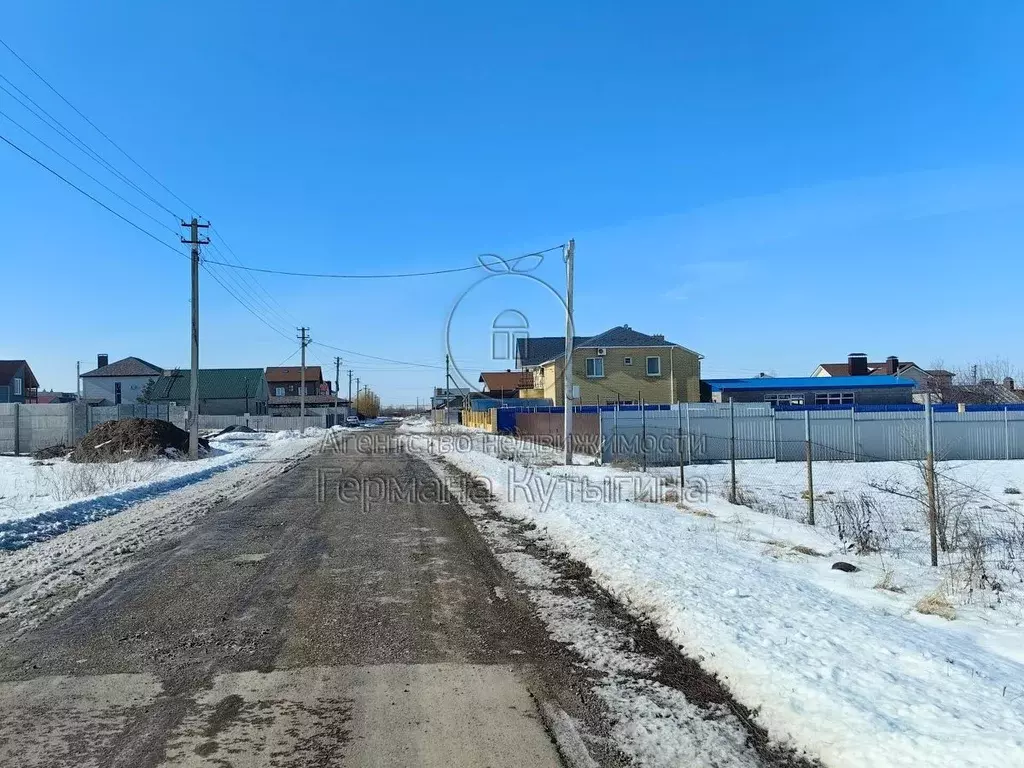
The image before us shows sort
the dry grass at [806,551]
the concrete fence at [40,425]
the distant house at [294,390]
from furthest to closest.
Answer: the distant house at [294,390] < the concrete fence at [40,425] < the dry grass at [806,551]

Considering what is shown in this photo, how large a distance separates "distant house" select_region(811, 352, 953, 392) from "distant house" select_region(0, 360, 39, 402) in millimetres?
78793

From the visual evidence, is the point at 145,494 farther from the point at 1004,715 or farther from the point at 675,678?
the point at 1004,715

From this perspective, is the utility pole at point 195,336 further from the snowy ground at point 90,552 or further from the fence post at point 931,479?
the fence post at point 931,479

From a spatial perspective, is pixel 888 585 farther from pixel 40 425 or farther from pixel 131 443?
pixel 40 425

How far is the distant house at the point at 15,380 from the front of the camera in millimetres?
72062

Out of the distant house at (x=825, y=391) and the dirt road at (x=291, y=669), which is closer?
the dirt road at (x=291, y=669)

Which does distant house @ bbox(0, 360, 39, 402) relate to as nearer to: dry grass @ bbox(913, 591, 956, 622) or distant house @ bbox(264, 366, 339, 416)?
distant house @ bbox(264, 366, 339, 416)

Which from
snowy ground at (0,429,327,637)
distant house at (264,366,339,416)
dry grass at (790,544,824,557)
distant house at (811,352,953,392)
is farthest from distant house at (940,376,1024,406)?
distant house at (264,366,339,416)

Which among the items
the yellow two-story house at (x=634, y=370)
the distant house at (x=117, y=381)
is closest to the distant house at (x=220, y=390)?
the distant house at (x=117, y=381)

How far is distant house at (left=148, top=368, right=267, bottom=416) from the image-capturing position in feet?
243

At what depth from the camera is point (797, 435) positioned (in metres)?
24.0

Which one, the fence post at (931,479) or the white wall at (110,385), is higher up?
the white wall at (110,385)

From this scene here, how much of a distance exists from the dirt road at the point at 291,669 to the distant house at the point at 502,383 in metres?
54.2

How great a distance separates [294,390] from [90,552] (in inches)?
4121
